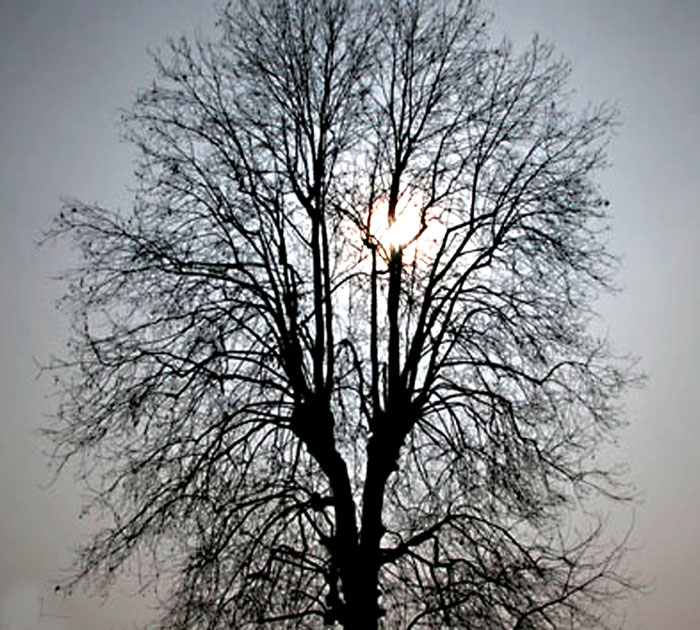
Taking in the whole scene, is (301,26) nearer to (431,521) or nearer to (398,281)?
(398,281)

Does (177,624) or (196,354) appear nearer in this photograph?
(177,624)

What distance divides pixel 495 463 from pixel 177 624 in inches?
174

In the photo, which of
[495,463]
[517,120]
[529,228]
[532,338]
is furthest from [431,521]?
[517,120]

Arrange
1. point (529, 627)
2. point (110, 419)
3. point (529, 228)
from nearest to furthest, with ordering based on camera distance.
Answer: point (529, 627) < point (110, 419) < point (529, 228)

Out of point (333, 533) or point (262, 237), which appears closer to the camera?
point (333, 533)

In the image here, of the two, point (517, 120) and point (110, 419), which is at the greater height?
point (517, 120)

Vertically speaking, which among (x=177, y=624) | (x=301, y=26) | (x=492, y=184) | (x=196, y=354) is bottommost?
(x=177, y=624)

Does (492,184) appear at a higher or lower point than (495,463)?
higher

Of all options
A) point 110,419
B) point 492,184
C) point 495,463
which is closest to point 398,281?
point 492,184

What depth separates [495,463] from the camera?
15.6 meters

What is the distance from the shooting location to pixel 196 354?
1602 centimetres

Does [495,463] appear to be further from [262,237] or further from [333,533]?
[262,237]

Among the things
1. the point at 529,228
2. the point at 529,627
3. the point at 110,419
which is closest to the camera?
the point at 529,627

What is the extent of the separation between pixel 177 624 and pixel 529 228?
697cm
